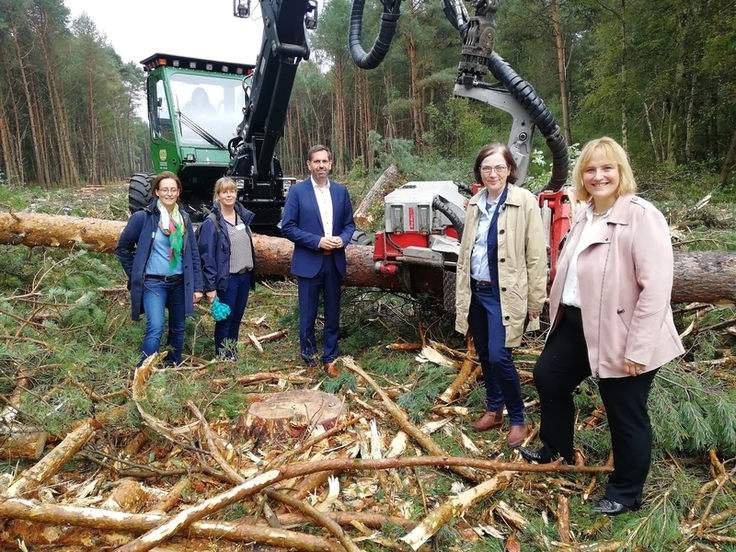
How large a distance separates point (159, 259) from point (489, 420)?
2686 mm

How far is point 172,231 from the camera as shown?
12.8ft

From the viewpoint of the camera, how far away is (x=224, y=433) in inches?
126

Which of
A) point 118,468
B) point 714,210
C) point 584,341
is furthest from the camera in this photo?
point 714,210

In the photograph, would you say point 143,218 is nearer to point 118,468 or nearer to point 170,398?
point 170,398

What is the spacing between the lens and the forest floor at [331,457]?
7.43ft

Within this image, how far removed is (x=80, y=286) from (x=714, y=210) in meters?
8.16

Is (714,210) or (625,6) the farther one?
(625,6)

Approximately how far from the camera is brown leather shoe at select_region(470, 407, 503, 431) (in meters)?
3.31

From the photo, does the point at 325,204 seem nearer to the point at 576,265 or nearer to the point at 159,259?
the point at 159,259

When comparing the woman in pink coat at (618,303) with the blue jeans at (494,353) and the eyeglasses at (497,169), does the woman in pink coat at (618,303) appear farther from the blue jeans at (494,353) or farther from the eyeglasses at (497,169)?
the eyeglasses at (497,169)

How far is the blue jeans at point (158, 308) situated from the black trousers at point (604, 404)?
9.20 feet

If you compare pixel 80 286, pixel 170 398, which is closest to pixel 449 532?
pixel 170 398

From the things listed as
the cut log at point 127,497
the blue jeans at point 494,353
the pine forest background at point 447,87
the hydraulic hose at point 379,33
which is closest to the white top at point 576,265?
the blue jeans at point 494,353

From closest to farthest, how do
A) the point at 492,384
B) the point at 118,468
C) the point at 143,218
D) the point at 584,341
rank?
1. the point at 584,341
2. the point at 118,468
3. the point at 492,384
4. the point at 143,218
